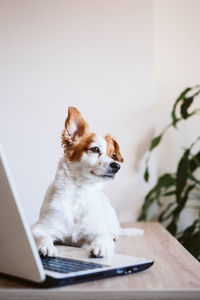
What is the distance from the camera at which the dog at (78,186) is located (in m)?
1.06

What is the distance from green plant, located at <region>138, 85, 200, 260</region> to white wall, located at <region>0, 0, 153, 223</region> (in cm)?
16

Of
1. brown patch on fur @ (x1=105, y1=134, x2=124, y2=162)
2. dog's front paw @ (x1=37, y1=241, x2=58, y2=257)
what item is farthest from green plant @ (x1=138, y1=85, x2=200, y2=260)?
dog's front paw @ (x1=37, y1=241, x2=58, y2=257)

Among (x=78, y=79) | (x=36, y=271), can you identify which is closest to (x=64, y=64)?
(x=78, y=79)

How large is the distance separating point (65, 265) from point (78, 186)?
16.1 inches

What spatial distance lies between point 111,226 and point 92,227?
0.27 meters

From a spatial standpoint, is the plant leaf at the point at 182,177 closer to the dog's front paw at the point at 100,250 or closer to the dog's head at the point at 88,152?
the dog's head at the point at 88,152

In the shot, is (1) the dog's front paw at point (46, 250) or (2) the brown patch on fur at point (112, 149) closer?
(1) the dog's front paw at point (46, 250)

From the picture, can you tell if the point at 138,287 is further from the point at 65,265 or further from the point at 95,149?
the point at 95,149

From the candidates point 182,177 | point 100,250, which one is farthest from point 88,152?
point 182,177

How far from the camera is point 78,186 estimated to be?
113 cm

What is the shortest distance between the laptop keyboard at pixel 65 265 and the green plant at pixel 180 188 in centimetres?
102

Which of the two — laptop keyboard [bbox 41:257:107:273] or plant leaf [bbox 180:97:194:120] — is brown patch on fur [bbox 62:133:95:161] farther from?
plant leaf [bbox 180:97:194:120]

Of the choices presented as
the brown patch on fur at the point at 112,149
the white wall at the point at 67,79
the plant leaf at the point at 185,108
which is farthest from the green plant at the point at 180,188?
the brown patch on fur at the point at 112,149

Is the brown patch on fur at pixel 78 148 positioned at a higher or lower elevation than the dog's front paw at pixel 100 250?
higher
